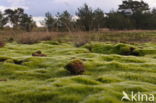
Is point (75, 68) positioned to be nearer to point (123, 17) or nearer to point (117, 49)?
point (117, 49)

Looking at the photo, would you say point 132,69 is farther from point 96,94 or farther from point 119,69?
point 96,94

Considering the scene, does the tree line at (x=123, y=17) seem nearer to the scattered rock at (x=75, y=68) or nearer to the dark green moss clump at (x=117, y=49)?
the dark green moss clump at (x=117, y=49)

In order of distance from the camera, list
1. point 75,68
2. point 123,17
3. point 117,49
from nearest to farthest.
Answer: point 75,68, point 117,49, point 123,17

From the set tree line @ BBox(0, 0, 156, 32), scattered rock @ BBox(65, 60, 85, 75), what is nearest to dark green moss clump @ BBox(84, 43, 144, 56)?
scattered rock @ BBox(65, 60, 85, 75)

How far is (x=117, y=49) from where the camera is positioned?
39.7 ft

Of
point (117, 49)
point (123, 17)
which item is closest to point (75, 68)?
point (117, 49)

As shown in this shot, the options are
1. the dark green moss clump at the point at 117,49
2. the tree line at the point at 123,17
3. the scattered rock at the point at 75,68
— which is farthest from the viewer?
the tree line at the point at 123,17

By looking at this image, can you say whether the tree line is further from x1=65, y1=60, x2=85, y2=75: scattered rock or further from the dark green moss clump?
x1=65, y1=60, x2=85, y2=75: scattered rock

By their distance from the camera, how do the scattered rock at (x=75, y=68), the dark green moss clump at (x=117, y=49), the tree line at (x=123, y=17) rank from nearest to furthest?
the scattered rock at (x=75, y=68) → the dark green moss clump at (x=117, y=49) → the tree line at (x=123, y=17)

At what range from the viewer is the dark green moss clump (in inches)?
435

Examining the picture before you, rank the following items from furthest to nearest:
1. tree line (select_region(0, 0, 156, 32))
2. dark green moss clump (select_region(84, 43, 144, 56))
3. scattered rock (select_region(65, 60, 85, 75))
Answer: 1. tree line (select_region(0, 0, 156, 32))
2. dark green moss clump (select_region(84, 43, 144, 56))
3. scattered rock (select_region(65, 60, 85, 75))

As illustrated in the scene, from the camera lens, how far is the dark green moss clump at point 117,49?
11.1 m

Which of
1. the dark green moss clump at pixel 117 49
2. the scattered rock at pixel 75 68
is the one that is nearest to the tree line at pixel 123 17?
the dark green moss clump at pixel 117 49

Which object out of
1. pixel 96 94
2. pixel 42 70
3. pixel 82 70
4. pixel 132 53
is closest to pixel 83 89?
pixel 96 94
